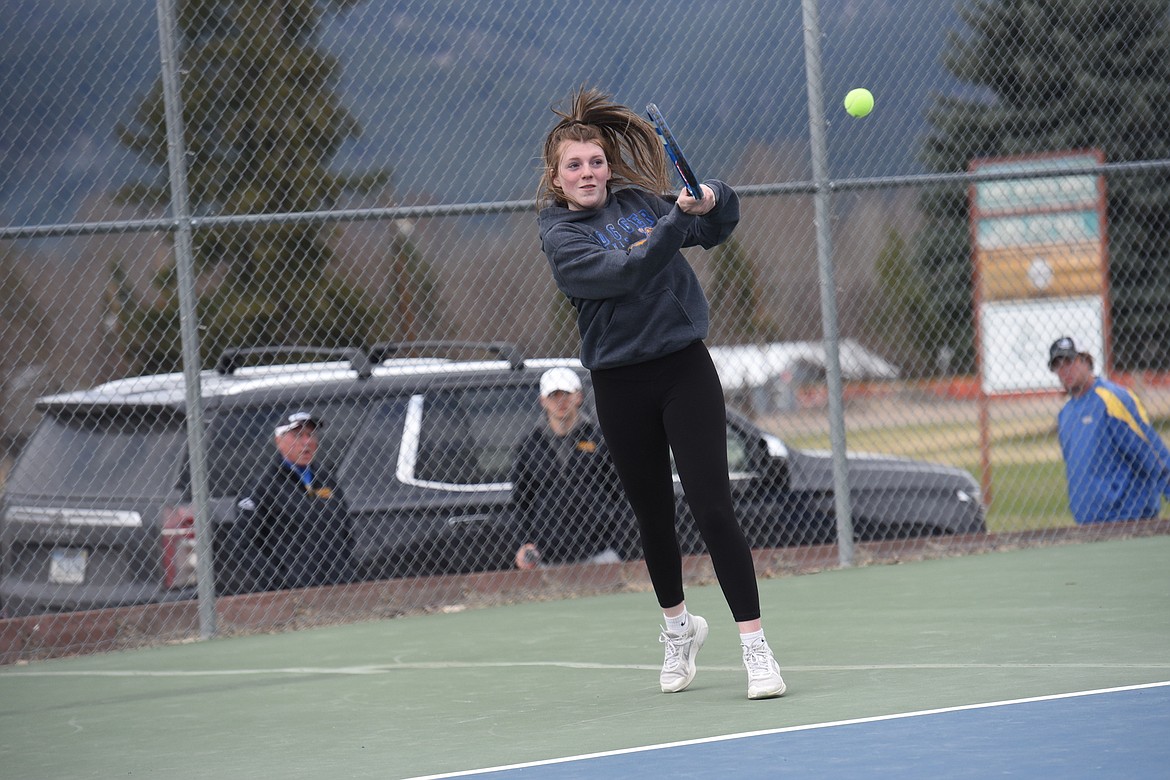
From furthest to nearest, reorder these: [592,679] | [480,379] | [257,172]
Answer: [257,172], [480,379], [592,679]

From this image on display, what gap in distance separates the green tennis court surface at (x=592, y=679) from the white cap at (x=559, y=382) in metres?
1.05

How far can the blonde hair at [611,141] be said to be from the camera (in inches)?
175

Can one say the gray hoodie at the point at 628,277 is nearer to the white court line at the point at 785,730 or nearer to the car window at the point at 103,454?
the white court line at the point at 785,730

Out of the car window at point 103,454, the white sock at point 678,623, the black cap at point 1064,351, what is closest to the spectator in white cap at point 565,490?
the car window at point 103,454

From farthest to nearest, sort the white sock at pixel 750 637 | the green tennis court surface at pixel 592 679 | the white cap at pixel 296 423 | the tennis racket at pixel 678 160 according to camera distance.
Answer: the white cap at pixel 296 423, the white sock at pixel 750 637, the tennis racket at pixel 678 160, the green tennis court surface at pixel 592 679

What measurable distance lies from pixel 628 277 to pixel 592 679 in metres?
1.54

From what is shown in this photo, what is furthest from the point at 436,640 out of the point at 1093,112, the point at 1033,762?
the point at 1093,112

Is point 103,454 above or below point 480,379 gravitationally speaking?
below

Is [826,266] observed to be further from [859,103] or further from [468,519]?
[468,519]

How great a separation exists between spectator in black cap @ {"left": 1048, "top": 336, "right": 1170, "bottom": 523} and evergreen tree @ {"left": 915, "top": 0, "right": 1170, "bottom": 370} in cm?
1309

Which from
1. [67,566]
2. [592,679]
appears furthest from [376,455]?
[592,679]

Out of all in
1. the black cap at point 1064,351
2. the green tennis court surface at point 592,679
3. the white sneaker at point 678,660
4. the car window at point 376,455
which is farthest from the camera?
the black cap at point 1064,351

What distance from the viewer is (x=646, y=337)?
4.28m

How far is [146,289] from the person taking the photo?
587 inches
